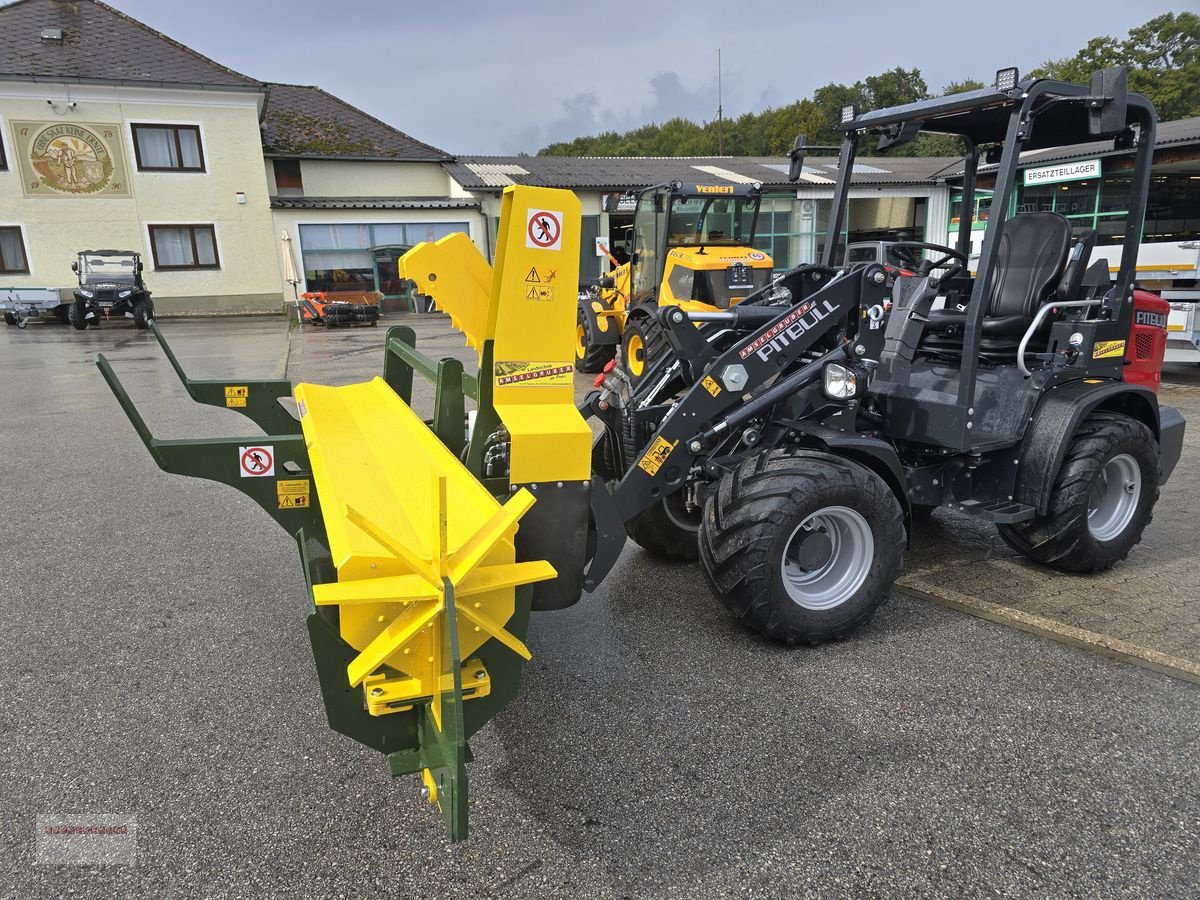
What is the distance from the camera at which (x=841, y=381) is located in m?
3.90

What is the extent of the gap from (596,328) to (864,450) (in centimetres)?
885

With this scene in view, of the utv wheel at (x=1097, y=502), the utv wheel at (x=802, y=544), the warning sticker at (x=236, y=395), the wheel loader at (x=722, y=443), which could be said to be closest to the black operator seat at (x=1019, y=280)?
the wheel loader at (x=722, y=443)

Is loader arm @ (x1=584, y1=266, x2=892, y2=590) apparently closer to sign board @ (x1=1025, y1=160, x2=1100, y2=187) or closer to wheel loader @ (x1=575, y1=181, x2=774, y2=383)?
sign board @ (x1=1025, y1=160, x2=1100, y2=187)

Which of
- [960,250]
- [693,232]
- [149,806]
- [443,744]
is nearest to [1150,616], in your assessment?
[960,250]

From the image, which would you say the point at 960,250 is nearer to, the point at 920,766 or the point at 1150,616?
the point at 1150,616

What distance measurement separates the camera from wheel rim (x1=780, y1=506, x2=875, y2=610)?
3.69 metres

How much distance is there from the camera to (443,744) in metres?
2.19

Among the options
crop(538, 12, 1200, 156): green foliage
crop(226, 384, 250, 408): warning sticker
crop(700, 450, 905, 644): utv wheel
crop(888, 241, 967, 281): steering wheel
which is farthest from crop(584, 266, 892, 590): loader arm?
crop(538, 12, 1200, 156): green foliage

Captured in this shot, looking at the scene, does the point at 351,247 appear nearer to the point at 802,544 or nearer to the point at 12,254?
the point at 12,254

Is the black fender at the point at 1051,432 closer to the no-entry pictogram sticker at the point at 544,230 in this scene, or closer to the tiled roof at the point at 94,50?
the no-entry pictogram sticker at the point at 544,230

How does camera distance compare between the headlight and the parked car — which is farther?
the parked car

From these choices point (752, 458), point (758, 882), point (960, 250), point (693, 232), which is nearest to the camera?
point (758, 882)

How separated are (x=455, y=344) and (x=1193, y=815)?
1554cm

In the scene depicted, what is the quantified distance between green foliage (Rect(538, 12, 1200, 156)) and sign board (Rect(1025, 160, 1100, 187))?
56.4ft
